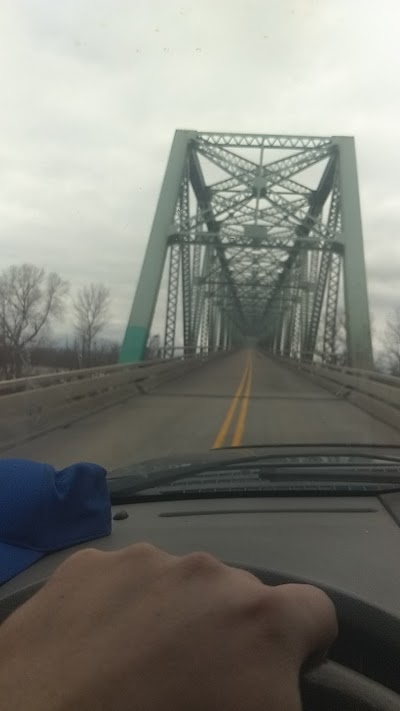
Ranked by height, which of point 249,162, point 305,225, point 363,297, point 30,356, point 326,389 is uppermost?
point 249,162

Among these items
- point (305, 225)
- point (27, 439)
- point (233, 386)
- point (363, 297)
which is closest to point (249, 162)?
point (305, 225)

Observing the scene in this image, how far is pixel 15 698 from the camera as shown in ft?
3.97

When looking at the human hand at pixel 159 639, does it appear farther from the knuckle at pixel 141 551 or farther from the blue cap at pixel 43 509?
the blue cap at pixel 43 509

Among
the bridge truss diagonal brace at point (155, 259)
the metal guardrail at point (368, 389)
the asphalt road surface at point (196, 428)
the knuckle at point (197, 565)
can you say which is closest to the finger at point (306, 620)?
the knuckle at point (197, 565)

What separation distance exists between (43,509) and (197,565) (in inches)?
47.7

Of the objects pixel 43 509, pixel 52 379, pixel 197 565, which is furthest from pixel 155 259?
pixel 197 565

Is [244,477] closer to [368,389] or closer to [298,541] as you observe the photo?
[298,541]

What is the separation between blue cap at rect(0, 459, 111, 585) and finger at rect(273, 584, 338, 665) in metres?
1.23

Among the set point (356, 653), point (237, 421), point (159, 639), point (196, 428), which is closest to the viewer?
point (159, 639)

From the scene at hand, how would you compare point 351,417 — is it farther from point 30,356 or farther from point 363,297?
point 363,297

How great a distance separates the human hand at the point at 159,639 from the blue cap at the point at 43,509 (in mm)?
931

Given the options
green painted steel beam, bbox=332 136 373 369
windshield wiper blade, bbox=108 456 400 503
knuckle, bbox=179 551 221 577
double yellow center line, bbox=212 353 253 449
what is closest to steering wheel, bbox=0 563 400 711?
knuckle, bbox=179 551 221 577

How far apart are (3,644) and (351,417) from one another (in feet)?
44.7

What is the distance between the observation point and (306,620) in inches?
57.2
